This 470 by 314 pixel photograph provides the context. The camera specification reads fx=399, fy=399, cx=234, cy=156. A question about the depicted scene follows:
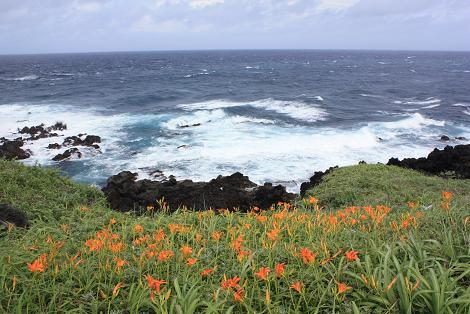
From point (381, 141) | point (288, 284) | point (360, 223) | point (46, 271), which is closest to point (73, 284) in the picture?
point (46, 271)

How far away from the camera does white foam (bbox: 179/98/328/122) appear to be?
1492 inches

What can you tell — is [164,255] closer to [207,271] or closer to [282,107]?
[207,271]

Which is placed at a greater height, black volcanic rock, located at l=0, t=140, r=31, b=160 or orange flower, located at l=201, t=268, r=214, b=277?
orange flower, located at l=201, t=268, r=214, b=277

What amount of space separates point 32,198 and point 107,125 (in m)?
25.8

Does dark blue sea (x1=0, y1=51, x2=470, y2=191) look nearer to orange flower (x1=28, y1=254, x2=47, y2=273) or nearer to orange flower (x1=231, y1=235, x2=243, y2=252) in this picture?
orange flower (x1=231, y1=235, x2=243, y2=252)

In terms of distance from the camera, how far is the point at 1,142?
2841cm

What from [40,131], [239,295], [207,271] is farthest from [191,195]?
[40,131]

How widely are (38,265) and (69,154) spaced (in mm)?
23423

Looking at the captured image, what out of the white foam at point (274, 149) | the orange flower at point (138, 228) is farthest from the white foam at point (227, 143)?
the orange flower at point (138, 228)

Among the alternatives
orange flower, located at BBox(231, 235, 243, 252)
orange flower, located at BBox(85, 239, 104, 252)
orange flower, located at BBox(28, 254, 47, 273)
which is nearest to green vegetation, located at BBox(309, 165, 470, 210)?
orange flower, located at BBox(231, 235, 243, 252)

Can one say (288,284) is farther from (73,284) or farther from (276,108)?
(276,108)

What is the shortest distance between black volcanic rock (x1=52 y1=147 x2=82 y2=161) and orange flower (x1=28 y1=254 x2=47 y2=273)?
22.6m

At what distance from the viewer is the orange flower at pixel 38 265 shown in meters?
3.58

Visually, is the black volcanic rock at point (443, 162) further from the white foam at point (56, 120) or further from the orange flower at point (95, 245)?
the white foam at point (56, 120)
